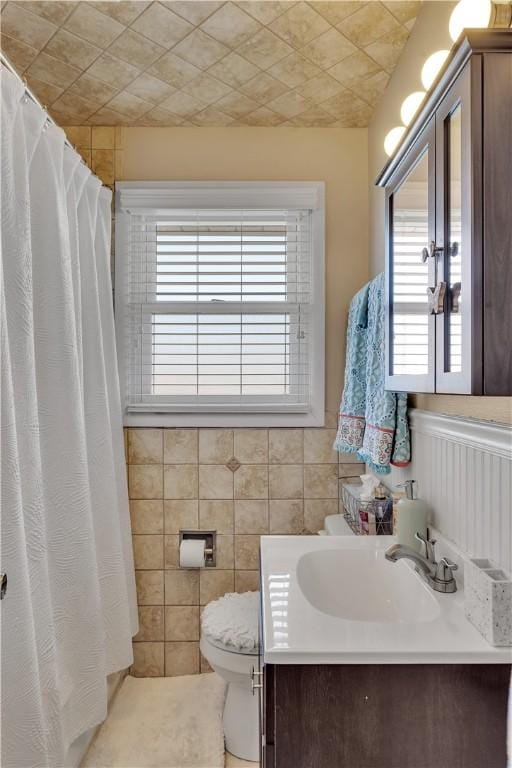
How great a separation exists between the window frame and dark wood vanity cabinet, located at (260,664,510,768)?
50.1 inches

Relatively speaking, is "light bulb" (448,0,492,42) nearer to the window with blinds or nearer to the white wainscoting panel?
the white wainscoting panel

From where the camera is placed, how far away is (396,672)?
850mm

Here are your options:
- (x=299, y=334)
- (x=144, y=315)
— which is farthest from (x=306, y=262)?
(x=144, y=315)

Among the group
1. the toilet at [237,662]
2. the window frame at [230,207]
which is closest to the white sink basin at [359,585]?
the toilet at [237,662]

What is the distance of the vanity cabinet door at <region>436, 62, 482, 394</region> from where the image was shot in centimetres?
75

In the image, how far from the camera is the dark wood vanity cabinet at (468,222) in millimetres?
734

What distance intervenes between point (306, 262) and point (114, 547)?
141 centimetres

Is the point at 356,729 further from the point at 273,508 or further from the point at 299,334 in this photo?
the point at 299,334

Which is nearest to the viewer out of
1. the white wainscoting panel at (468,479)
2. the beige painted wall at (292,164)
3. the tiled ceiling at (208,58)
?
the white wainscoting panel at (468,479)

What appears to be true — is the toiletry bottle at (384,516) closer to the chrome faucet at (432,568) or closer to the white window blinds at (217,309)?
the chrome faucet at (432,568)

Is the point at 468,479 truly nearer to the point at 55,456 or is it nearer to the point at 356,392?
the point at 356,392

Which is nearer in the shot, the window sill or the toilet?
the toilet

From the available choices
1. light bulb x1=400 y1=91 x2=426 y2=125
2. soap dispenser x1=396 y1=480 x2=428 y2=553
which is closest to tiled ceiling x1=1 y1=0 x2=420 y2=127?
light bulb x1=400 y1=91 x2=426 y2=125

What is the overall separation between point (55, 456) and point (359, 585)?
95 cm
